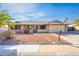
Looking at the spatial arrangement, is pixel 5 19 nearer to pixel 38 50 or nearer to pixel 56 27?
pixel 38 50

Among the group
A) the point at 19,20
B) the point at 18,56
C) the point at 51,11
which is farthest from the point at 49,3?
the point at 18,56

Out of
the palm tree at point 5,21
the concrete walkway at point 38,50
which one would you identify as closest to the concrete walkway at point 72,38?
the concrete walkway at point 38,50

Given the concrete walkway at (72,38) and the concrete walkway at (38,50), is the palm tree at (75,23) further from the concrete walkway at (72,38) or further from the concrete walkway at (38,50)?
the concrete walkway at (38,50)

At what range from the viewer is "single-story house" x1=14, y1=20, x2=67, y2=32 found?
265 inches

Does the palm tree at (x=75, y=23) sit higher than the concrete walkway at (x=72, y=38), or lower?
higher

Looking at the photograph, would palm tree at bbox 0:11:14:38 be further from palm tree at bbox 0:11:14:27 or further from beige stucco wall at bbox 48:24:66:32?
beige stucco wall at bbox 48:24:66:32

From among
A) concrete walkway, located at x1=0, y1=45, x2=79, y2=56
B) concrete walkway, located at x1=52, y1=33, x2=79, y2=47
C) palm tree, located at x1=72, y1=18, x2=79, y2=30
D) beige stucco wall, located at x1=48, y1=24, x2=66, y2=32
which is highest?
palm tree, located at x1=72, y1=18, x2=79, y2=30

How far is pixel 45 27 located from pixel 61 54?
1.76 feet

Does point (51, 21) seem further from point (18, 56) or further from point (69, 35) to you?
point (18, 56)

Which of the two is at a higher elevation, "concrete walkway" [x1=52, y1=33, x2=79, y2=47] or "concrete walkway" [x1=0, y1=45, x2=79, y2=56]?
"concrete walkway" [x1=52, y1=33, x2=79, y2=47]

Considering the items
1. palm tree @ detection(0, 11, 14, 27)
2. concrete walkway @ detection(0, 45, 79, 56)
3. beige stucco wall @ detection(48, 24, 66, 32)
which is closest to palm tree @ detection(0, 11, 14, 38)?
palm tree @ detection(0, 11, 14, 27)

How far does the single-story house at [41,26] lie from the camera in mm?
6738

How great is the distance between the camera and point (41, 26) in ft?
22.2

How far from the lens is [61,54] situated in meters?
6.67
